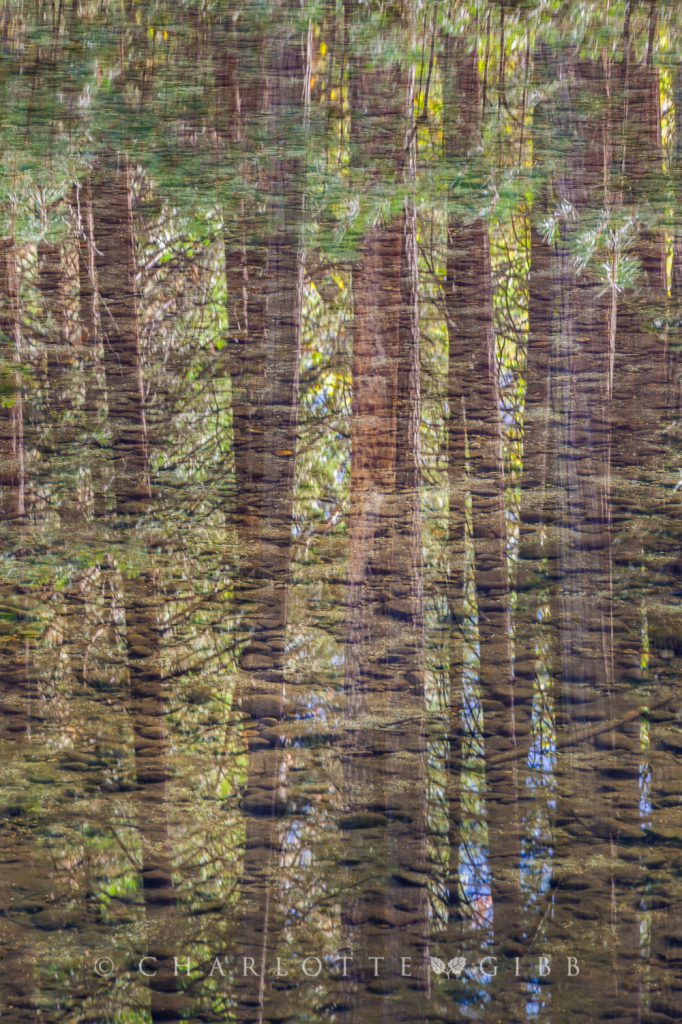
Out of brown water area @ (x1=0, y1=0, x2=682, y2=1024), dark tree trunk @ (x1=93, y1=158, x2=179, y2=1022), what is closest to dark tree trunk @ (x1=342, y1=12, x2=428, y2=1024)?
brown water area @ (x1=0, y1=0, x2=682, y2=1024)

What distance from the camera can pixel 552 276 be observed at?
1656 mm

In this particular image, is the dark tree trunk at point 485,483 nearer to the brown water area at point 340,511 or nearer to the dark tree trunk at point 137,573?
the brown water area at point 340,511

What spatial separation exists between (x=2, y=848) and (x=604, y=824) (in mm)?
847

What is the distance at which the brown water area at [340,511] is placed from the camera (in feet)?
3.88

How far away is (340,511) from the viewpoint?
57.3 inches

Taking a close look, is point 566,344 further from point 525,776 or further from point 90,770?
point 90,770

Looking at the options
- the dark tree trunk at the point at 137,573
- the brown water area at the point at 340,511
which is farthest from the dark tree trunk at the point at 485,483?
the dark tree trunk at the point at 137,573

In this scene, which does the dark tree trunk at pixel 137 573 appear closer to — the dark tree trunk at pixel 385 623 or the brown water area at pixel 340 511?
the brown water area at pixel 340 511

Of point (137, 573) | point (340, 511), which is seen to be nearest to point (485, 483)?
point (340, 511)

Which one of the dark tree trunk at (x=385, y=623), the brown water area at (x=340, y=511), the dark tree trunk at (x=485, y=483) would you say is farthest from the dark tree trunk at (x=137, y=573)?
the dark tree trunk at (x=485, y=483)

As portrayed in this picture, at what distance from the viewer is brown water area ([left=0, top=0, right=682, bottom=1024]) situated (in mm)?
1183

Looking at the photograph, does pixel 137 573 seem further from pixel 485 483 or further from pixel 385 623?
pixel 485 483

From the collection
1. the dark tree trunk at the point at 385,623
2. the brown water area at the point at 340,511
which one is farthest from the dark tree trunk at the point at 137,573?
the dark tree trunk at the point at 385,623

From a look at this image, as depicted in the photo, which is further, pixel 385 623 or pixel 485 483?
pixel 485 483
